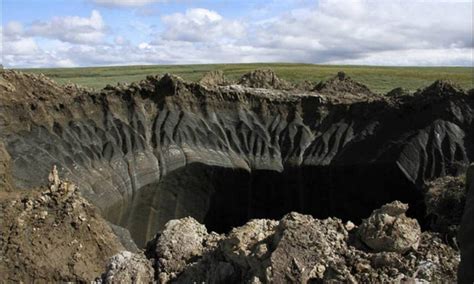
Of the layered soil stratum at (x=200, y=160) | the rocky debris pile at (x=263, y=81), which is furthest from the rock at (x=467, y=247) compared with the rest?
the rocky debris pile at (x=263, y=81)

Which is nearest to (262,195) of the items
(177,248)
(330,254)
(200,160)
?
(200,160)

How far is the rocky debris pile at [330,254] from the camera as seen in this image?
7.69 metres

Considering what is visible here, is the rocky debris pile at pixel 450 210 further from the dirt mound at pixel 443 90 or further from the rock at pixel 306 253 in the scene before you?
the dirt mound at pixel 443 90

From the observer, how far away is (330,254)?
26.4 feet

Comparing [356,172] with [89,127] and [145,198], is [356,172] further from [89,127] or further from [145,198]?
[89,127]

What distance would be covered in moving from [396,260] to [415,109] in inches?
1115

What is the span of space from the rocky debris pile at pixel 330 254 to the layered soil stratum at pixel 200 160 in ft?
5.86

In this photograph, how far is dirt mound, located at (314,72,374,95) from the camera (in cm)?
4222

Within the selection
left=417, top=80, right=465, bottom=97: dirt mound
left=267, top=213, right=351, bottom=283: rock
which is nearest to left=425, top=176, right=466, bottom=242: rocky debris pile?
left=267, top=213, right=351, bottom=283: rock

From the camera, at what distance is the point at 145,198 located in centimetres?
2783

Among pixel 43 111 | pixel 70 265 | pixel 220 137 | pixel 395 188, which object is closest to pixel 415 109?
pixel 395 188

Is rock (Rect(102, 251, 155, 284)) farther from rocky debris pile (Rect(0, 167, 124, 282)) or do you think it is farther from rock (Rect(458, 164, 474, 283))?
rock (Rect(458, 164, 474, 283))

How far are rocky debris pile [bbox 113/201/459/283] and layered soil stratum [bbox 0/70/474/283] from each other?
1.79m

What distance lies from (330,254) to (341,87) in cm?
3606
